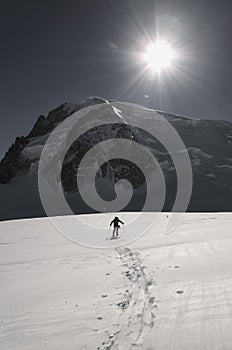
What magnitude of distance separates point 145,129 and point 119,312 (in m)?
125

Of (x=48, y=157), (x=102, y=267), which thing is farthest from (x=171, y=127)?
(x=102, y=267)

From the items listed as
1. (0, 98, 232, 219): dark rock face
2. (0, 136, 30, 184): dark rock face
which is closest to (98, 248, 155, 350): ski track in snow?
(0, 98, 232, 219): dark rock face

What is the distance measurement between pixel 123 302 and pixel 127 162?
95226 millimetres

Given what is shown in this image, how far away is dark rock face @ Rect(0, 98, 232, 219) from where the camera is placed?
87.6m

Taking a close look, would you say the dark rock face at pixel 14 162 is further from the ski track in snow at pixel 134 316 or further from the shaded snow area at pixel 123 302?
the ski track in snow at pixel 134 316

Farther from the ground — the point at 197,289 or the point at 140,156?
the point at 140,156

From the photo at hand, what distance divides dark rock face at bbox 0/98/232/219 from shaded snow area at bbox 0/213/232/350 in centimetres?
6004

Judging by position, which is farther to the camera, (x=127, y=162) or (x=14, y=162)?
(x=127, y=162)

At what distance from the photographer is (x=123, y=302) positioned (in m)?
7.52

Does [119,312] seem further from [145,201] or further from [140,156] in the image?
[140,156]

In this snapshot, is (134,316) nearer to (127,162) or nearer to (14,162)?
(14,162)

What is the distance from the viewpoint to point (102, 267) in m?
11.8

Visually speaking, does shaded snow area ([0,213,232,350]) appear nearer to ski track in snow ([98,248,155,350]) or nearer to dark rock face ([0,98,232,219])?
ski track in snow ([98,248,155,350])

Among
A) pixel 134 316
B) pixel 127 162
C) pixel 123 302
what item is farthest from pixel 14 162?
pixel 134 316
